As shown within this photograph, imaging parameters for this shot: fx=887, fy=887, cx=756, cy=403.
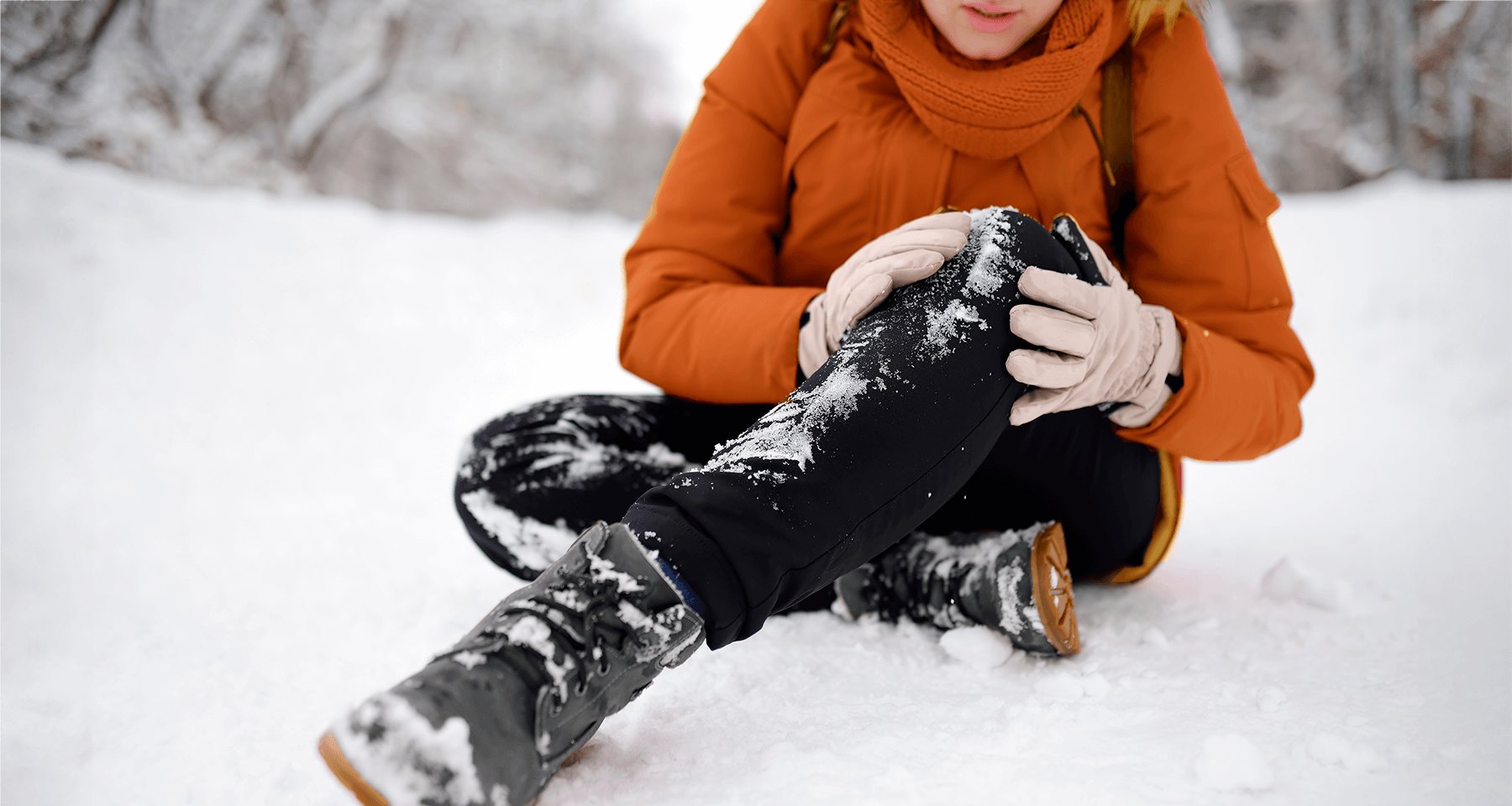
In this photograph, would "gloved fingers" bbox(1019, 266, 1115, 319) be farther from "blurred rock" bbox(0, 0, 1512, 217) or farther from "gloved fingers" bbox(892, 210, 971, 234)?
"blurred rock" bbox(0, 0, 1512, 217)

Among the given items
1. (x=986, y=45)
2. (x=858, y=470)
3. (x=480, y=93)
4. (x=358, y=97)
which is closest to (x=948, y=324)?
(x=858, y=470)

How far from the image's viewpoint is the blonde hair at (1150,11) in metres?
1.19

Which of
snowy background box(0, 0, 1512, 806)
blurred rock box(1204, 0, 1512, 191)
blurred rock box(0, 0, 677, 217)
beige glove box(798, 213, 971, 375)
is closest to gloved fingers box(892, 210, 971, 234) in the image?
beige glove box(798, 213, 971, 375)

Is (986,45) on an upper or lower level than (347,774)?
upper

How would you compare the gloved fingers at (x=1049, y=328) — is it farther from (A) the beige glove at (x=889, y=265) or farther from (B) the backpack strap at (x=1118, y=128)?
(B) the backpack strap at (x=1118, y=128)

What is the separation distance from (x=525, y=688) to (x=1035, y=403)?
585 millimetres

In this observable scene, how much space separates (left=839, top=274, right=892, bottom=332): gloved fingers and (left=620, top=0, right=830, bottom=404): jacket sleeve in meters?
0.25

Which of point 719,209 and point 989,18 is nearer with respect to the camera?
point 989,18

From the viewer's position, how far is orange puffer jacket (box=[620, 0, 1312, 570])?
3.71 ft

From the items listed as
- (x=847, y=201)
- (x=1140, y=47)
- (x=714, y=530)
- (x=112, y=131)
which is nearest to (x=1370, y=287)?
(x=1140, y=47)

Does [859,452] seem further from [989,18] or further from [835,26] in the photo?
[835,26]

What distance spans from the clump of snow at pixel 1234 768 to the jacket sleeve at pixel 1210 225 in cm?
46

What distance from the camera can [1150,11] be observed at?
3.90 feet

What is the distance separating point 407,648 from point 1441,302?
3.85 meters
